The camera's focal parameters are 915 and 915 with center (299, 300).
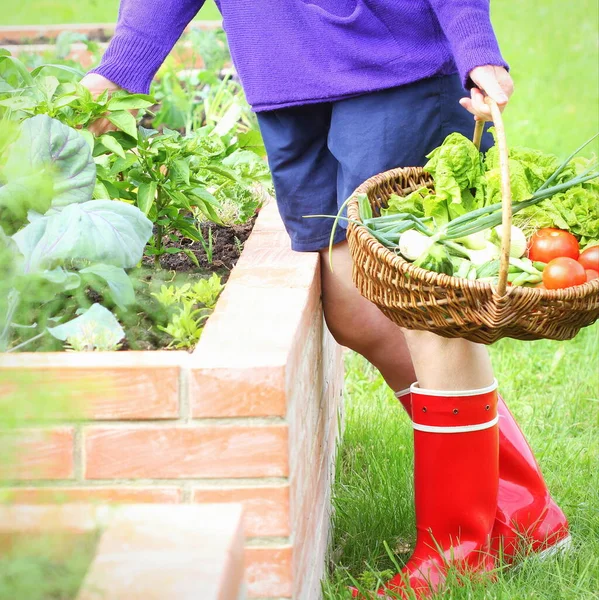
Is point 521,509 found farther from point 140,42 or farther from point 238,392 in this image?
point 140,42

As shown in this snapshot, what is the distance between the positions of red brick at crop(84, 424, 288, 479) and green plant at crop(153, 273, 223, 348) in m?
0.20

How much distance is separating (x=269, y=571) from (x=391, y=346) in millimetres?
844

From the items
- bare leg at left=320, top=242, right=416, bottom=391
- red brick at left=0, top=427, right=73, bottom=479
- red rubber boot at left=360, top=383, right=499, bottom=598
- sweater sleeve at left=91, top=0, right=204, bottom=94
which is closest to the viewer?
red brick at left=0, top=427, right=73, bottom=479

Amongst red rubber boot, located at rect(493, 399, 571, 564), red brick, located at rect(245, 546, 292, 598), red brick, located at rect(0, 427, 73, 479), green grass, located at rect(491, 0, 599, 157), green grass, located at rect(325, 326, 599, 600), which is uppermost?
red brick, located at rect(0, 427, 73, 479)

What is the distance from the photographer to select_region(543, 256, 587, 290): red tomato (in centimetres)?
151

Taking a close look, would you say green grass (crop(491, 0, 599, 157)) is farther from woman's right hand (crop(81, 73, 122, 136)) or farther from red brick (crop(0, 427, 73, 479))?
red brick (crop(0, 427, 73, 479))

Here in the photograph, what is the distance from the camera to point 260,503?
1432 millimetres

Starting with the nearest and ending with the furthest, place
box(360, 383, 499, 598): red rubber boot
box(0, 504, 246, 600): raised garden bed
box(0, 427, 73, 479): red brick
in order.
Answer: box(0, 504, 246, 600): raised garden bed < box(0, 427, 73, 479): red brick < box(360, 383, 499, 598): red rubber boot

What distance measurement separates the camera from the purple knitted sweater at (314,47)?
1.92 meters

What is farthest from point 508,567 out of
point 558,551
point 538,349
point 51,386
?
point 538,349

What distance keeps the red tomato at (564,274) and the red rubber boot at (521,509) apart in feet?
2.44

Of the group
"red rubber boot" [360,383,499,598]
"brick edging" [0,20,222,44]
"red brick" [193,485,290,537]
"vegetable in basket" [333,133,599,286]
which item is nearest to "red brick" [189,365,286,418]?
"red brick" [193,485,290,537]

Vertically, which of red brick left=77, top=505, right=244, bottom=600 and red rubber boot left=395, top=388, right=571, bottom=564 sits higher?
red brick left=77, top=505, right=244, bottom=600

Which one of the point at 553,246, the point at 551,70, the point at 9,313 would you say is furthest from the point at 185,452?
the point at 551,70
